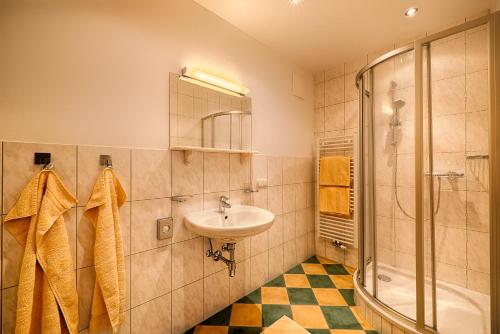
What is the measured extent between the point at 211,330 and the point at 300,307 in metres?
0.72

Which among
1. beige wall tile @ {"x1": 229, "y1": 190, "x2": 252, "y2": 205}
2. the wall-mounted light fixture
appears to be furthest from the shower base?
the wall-mounted light fixture

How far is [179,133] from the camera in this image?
4.84 ft

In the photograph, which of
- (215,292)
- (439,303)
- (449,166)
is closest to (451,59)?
(449,166)

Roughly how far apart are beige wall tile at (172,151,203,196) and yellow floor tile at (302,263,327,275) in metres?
1.57

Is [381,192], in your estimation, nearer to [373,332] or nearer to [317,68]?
[373,332]

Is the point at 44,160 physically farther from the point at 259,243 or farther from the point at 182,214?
the point at 259,243

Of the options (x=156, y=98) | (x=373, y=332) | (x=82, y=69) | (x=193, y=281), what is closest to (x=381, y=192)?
(x=373, y=332)

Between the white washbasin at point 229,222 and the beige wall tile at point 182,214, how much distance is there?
0.12 ft

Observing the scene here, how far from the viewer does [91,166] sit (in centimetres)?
113

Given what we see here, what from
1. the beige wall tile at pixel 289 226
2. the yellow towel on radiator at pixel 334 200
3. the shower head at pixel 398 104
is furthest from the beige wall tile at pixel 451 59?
the beige wall tile at pixel 289 226

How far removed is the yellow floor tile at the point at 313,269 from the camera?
2323mm

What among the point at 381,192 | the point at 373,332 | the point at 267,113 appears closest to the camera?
the point at 373,332

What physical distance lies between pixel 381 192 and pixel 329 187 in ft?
2.09

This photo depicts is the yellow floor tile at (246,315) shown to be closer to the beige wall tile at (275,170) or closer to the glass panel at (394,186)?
the glass panel at (394,186)
